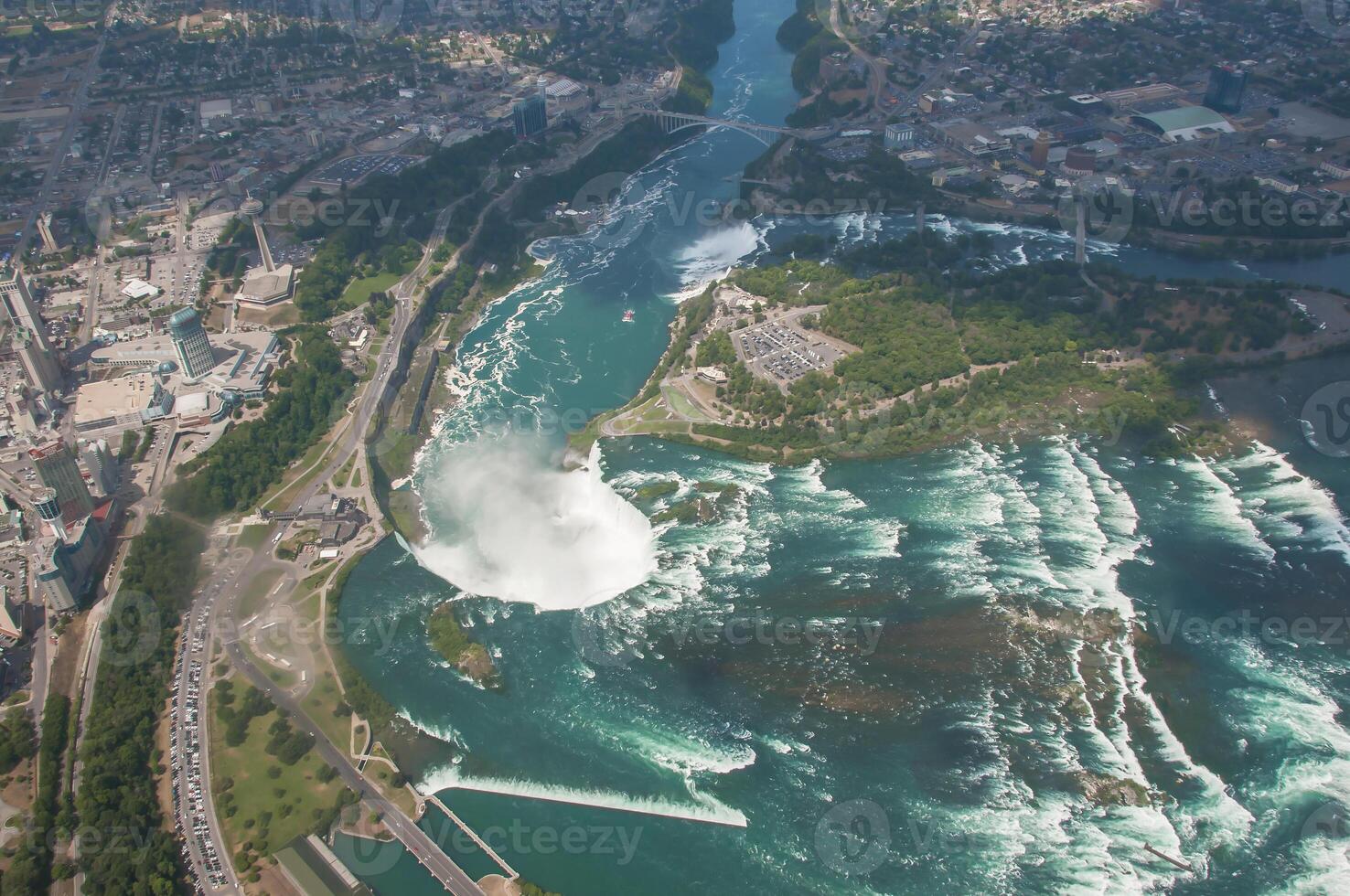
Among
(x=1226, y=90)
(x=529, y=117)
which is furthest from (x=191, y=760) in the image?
(x=1226, y=90)

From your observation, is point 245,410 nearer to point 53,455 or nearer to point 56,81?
point 53,455

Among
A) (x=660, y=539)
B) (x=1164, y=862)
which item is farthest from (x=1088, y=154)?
(x=1164, y=862)

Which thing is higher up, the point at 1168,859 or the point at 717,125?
A: the point at 717,125

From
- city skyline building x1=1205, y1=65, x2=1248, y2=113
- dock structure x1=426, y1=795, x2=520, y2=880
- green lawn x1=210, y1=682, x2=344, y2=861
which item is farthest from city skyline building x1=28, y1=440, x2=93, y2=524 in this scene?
city skyline building x1=1205, y1=65, x2=1248, y2=113

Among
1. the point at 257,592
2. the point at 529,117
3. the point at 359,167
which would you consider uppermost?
the point at 529,117

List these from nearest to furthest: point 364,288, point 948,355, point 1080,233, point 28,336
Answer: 1. point 28,336
2. point 948,355
3. point 364,288
4. point 1080,233

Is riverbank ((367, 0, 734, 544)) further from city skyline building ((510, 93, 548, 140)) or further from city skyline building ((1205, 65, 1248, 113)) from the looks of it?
city skyline building ((1205, 65, 1248, 113))

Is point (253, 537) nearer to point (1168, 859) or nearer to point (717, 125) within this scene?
point (1168, 859)
